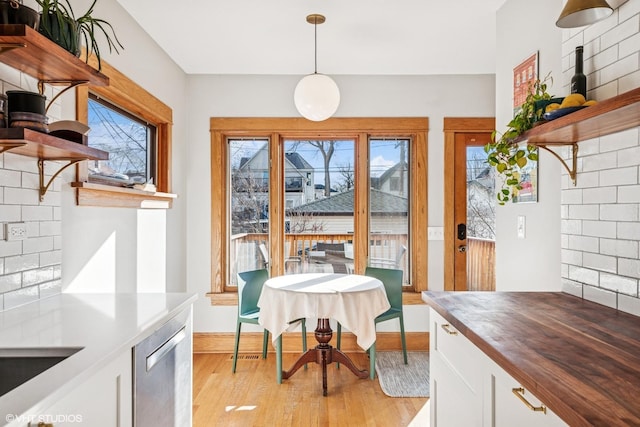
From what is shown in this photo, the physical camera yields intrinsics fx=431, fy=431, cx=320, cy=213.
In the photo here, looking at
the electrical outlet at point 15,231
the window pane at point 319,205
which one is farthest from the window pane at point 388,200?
the electrical outlet at point 15,231

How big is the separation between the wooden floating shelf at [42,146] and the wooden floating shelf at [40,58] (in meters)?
0.28

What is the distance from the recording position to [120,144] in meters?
2.96

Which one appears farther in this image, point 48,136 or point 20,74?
point 20,74

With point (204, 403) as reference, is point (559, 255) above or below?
above

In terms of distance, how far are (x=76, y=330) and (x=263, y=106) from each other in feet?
9.85

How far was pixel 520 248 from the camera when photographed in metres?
2.36

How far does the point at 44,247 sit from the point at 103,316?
22.3 inches

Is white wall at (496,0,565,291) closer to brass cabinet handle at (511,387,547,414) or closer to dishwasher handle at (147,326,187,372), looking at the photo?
brass cabinet handle at (511,387,547,414)

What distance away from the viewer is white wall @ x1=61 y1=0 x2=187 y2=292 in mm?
2235

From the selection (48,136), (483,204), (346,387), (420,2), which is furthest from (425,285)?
(48,136)

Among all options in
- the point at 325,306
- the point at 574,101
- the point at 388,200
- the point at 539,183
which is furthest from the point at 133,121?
the point at 574,101

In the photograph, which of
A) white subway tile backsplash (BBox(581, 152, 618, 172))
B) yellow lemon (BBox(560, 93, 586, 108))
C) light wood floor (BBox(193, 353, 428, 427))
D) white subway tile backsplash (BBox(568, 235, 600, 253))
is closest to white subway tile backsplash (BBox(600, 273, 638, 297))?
white subway tile backsplash (BBox(568, 235, 600, 253))

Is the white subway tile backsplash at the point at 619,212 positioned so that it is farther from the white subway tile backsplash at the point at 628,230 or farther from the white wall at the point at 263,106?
the white wall at the point at 263,106

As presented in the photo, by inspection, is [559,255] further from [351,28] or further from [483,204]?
[483,204]
